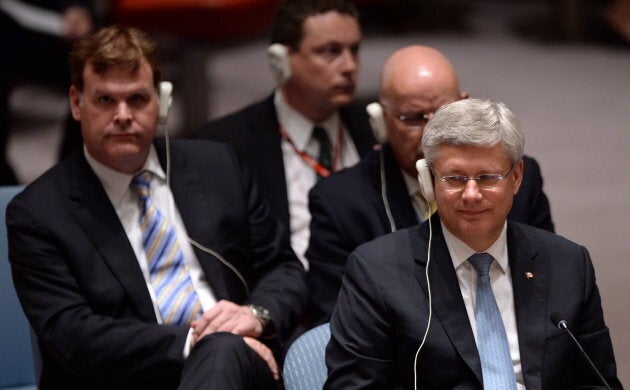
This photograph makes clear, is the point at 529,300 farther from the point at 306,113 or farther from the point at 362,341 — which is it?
the point at 306,113

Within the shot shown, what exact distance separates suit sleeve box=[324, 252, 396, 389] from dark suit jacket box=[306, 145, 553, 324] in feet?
1.80

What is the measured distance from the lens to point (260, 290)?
3.13 m

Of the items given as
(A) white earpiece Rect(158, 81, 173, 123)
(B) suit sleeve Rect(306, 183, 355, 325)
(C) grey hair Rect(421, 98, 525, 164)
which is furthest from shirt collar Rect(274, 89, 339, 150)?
(C) grey hair Rect(421, 98, 525, 164)

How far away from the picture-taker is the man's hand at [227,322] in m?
2.92

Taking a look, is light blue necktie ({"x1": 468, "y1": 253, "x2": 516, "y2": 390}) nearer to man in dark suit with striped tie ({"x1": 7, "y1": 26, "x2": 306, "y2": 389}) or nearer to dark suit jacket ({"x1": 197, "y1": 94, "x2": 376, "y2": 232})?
man in dark suit with striped tie ({"x1": 7, "y1": 26, "x2": 306, "y2": 389})

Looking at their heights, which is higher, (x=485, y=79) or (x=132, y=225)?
(x=132, y=225)

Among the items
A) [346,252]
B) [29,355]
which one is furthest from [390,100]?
[29,355]

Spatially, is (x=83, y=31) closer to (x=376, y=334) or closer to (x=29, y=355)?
(x=29, y=355)

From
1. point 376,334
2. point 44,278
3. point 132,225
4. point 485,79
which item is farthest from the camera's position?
point 485,79

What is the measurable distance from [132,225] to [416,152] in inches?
29.4

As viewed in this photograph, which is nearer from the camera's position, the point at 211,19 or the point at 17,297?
the point at 17,297

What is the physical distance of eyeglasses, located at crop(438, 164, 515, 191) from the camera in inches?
99.6

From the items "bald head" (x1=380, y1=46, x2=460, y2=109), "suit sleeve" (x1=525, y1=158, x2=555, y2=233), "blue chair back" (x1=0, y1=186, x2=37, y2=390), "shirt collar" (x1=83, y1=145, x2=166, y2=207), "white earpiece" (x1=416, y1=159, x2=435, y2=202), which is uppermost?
"bald head" (x1=380, y1=46, x2=460, y2=109)

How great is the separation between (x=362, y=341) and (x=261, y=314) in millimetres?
586
